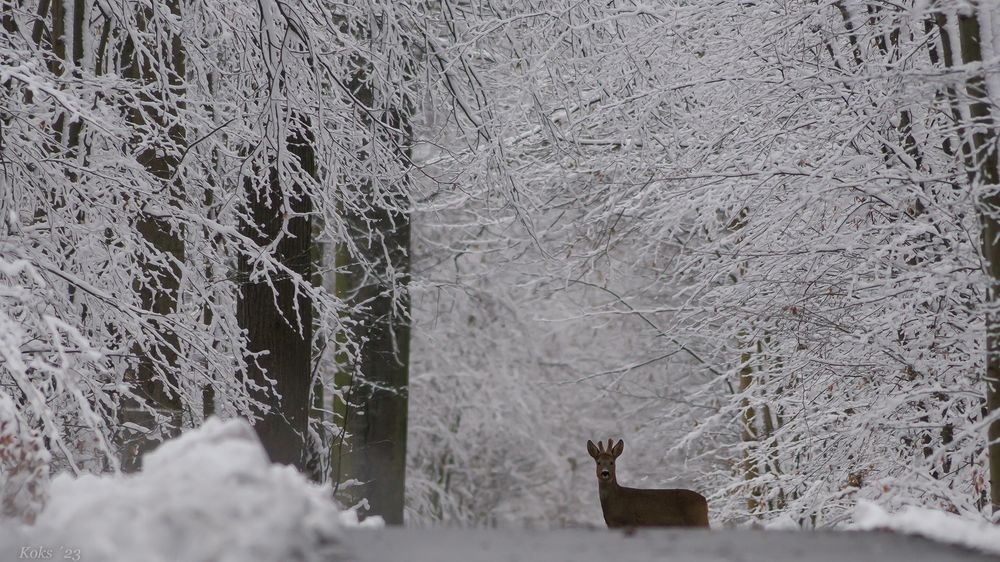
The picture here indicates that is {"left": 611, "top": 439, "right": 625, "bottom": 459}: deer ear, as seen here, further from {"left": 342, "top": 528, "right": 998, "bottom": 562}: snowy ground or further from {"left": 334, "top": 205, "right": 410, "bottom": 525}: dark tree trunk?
{"left": 342, "top": 528, "right": 998, "bottom": 562}: snowy ground

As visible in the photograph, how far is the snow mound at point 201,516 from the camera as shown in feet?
7.91

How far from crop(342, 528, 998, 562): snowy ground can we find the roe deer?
15.3 feet

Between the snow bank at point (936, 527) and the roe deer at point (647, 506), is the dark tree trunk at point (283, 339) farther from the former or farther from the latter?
the snow bank at point (936, 527)

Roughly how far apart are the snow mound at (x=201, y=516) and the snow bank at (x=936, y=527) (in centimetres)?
181

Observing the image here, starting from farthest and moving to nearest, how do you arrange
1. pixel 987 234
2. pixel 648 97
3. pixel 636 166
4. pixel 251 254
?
1. pixel 636 166
2. pixel 648 97
3. pixel 251 254
4. pixel 987 234

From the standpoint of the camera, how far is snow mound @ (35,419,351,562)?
7.91 ft

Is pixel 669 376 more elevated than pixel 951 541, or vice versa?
pixel 669 376

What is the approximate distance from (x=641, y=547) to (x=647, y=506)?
5.33 metres

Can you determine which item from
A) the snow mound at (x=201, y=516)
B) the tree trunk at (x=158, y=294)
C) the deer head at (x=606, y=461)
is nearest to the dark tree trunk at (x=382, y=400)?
the tree trunk at (x=158, y=294)

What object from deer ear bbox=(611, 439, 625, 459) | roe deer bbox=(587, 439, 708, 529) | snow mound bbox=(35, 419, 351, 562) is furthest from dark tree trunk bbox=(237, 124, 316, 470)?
snow mound bbox=(35, 419, 351, 562)

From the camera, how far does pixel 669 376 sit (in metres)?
18.9

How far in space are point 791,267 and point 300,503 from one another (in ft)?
18.6

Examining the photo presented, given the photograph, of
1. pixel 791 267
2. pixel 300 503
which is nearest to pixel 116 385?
pixel 300 503

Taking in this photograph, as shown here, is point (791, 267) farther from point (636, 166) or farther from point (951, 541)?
point (951, 541)
